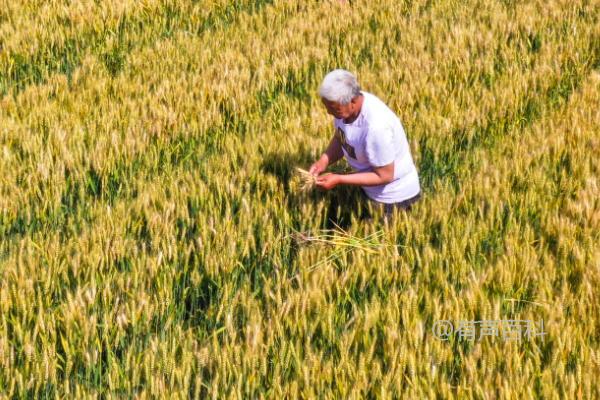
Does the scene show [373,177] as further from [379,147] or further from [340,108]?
[340,108]

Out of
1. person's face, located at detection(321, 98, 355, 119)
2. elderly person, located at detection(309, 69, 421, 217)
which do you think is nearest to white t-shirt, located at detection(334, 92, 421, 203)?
elderly person, located at detection(309, 69, 421, 217)

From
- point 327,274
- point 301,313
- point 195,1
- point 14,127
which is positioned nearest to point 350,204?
point 327,274

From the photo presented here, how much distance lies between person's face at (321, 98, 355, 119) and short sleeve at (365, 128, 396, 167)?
0.14 meters

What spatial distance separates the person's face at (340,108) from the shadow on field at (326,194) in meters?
0.50

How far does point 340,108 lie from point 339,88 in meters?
0.10

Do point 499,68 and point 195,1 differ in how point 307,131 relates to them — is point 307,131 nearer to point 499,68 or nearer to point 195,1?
point 499,68

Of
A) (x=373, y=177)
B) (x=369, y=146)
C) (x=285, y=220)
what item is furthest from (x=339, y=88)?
(x=285, y=220)

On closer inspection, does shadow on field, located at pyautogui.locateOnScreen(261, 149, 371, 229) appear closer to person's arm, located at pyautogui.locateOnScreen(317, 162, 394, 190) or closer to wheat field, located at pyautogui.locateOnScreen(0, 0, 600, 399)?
wheat field, located at pyautogui.locateOnScreen(0, 0, 600, 399)

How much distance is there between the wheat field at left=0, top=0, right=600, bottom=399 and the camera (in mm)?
2350

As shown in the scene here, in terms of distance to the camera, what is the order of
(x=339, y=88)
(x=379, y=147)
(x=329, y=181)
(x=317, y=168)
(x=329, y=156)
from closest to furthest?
(x=339, y=88) < (x=379, y=147) < (x=329, y=181) < (x=317, y=168) < (x=329, y=156)

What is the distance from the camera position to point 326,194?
3.55 metres

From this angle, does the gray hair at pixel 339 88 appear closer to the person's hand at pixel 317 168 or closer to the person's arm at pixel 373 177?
the person's arm at pixel 373 177

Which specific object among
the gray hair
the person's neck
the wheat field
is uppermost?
the gray hair

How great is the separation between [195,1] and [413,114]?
11.7 ft
